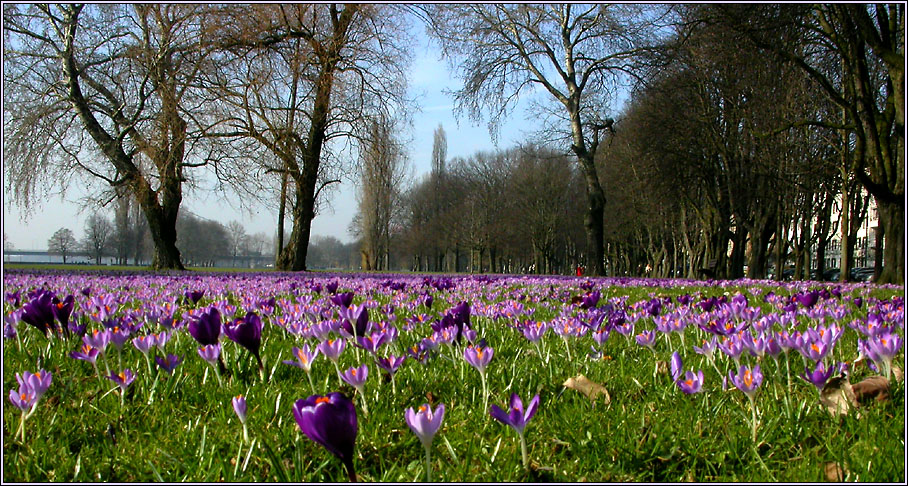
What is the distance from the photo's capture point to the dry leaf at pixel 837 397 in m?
1.64

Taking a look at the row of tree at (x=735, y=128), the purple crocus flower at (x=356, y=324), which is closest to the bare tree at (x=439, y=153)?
the row of tree at (x=735, y=128)

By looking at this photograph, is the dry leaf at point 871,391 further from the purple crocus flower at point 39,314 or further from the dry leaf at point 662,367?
the purple crocus flower at point 39,314

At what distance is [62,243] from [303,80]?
30.1 ft

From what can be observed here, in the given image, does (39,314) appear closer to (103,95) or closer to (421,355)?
(421,355)

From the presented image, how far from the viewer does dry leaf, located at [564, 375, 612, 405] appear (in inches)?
74.5

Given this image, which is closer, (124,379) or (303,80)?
(124,379)

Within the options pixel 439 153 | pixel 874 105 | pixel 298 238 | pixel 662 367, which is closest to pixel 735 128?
pixel 874 105

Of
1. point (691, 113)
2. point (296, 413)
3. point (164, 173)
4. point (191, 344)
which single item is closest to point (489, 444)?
point (296, 413)

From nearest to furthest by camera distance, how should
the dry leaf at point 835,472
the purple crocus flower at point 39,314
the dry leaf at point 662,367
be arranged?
the dry leaf at point 835,472
the dry leaf at point 662,367
the purple crocus flower at point 39,314

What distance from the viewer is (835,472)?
1251mm

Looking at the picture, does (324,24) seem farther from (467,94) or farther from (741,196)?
(741,196)

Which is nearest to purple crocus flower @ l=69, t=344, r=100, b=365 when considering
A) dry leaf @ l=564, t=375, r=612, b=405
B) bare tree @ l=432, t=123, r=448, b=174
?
dry leaf @ l=564, t=375, r=612, b=405

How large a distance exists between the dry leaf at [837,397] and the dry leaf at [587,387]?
60cm

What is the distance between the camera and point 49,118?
5.39 m
